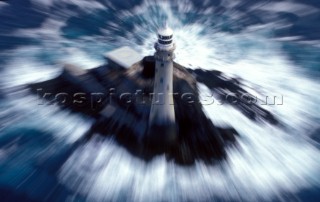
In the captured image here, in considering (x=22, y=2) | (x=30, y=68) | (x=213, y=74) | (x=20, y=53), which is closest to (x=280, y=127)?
(x=213, y=74)

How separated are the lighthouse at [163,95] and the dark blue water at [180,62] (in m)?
1.62

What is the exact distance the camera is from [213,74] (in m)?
31.0

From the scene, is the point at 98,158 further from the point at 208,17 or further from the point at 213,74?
the point at 208,17

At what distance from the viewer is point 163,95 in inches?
734

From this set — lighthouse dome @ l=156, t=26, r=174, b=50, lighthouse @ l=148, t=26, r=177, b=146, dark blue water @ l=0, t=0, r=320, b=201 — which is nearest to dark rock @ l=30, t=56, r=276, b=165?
lighthouse @ l=148, t=26, r=177, b=146

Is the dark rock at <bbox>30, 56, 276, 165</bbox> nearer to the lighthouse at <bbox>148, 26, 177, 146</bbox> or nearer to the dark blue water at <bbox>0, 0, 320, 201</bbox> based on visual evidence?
the lighthouse at <bbox>148, 26, 177, 146</bbox>

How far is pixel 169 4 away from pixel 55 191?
98.3ft

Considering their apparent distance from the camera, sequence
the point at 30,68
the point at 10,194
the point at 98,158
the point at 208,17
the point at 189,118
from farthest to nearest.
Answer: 1. the point at 208,17
2. the point at 30,68
3. the point at 189,118
4. the point at 98,158
5. the point at 10,194

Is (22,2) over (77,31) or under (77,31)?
over

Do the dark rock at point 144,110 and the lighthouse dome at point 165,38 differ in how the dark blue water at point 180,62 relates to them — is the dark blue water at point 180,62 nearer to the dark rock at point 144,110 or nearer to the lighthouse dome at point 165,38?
the dark rock at point 144,110

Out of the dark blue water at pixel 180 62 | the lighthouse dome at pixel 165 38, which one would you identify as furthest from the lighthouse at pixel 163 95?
the dark blue water at pixel 180 62

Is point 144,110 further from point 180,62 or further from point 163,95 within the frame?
point 180,62

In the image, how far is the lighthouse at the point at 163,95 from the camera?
16.7 meters

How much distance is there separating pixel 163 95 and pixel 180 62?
557 inches
